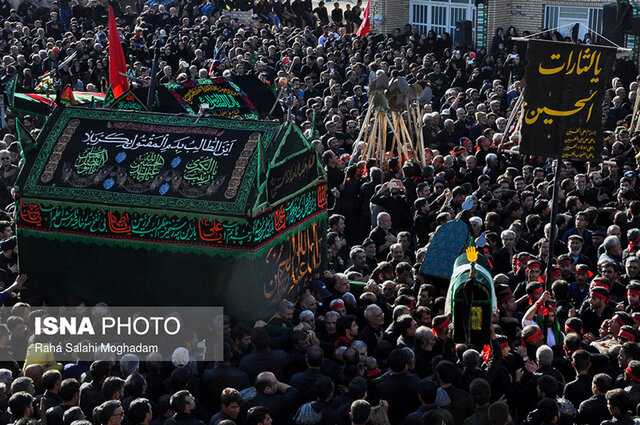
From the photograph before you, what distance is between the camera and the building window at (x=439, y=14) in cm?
2680

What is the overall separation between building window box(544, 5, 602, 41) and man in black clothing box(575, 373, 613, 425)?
57.1ft

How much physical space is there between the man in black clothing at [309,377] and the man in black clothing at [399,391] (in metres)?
0.51

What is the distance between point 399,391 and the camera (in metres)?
7.25

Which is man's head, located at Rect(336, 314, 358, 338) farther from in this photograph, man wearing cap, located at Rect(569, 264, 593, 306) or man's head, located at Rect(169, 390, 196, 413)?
man wearing cap, located at Rect(569, 264, 593, 306)

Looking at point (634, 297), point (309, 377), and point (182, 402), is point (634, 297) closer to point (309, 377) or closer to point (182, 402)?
point (309, 377)

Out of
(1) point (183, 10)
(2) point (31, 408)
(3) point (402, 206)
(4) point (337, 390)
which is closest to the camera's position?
(2) point (31, 408)

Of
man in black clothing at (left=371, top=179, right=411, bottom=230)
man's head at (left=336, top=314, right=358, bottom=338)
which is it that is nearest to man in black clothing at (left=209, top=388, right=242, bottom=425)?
man's head at (left=336, top=314, right=358, bottom=338)

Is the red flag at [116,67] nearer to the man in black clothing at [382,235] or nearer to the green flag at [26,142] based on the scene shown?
the green flag at [26,142]

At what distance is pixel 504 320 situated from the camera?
339 inches

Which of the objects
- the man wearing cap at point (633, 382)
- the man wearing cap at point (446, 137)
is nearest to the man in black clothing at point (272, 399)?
the man wearing cap at point (633, 382)

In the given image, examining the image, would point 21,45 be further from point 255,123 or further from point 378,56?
point 255,123

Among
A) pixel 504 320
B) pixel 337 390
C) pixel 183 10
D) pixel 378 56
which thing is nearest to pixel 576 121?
pixel 504 320

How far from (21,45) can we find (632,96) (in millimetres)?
14804

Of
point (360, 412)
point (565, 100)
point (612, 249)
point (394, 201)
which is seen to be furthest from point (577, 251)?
point (360, 412)
